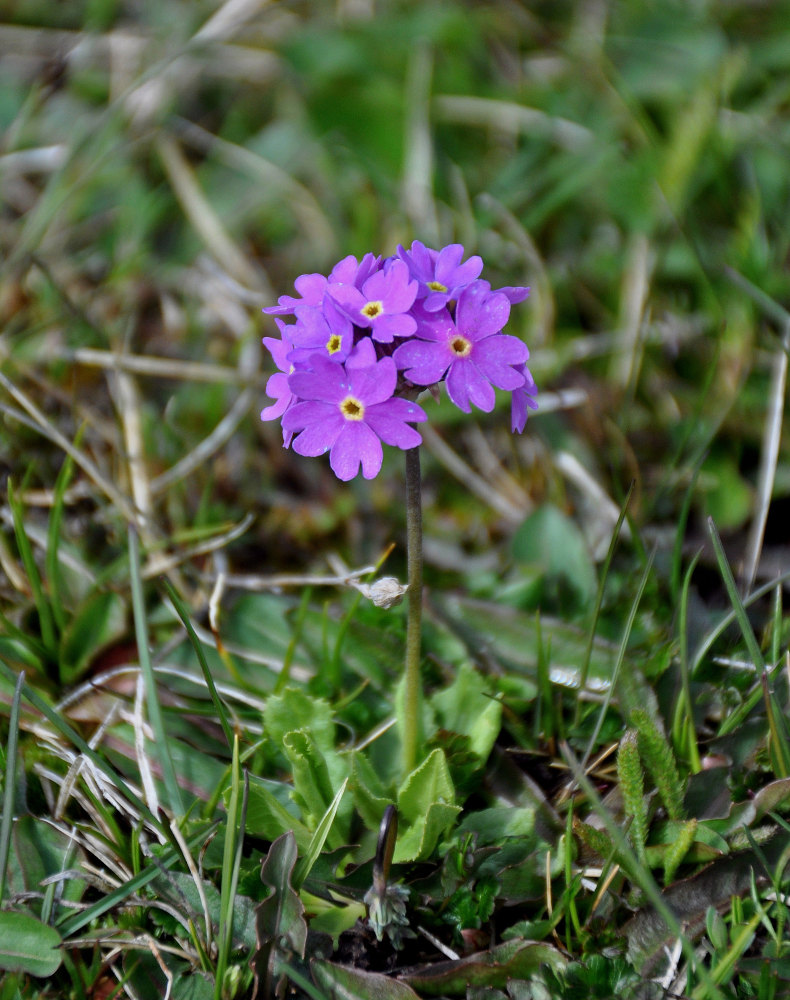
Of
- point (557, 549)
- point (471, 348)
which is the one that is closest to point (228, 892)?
point (471, 348)

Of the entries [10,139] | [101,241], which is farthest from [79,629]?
[10,139]

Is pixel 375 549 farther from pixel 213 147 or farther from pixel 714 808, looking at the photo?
pixel 213 147

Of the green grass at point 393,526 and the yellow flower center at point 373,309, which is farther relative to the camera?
the green grass at point 393,526

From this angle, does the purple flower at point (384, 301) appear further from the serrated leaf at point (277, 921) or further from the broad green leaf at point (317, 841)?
the serrated leaf at point (277, 921)

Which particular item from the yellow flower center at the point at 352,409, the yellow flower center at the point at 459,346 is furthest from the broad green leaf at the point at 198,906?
the yellow flower center at the point at 459,346

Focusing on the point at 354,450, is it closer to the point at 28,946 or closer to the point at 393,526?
the point at 28,946

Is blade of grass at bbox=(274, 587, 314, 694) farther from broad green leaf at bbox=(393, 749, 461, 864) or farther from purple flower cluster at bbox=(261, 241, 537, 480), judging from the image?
purple flower cluster at bbox=(261, 241, 537, 480)

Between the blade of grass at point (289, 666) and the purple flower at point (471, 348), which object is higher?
the purple flower at point (471, 348)
